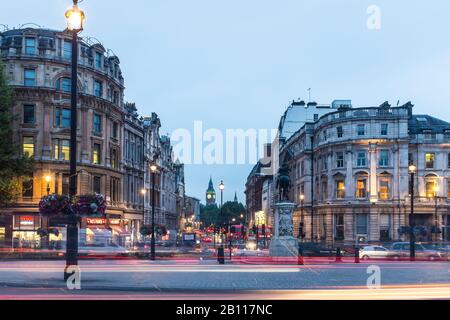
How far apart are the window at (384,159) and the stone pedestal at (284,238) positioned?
4132 centimetres

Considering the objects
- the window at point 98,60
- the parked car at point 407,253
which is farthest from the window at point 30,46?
the parked car at point 407,253

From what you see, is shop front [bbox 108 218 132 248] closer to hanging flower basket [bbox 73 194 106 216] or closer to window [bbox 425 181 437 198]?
window [bbox 425 181 437 198]

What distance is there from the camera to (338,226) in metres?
78.1

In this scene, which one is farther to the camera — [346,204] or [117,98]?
[346,204]

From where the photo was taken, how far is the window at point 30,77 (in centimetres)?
5788

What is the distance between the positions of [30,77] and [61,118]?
195 inches

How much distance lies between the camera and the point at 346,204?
7675 centimetres

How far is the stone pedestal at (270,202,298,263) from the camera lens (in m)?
37.4

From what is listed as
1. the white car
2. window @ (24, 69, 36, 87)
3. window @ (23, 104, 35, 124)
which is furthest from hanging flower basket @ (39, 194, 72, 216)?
window @ (24, 69, 36, 87)

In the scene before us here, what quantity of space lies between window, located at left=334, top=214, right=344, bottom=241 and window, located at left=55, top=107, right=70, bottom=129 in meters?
37.8

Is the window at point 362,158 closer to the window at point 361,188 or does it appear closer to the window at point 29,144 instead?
the window at point 361,188

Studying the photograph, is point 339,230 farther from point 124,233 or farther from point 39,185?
point 39,185
